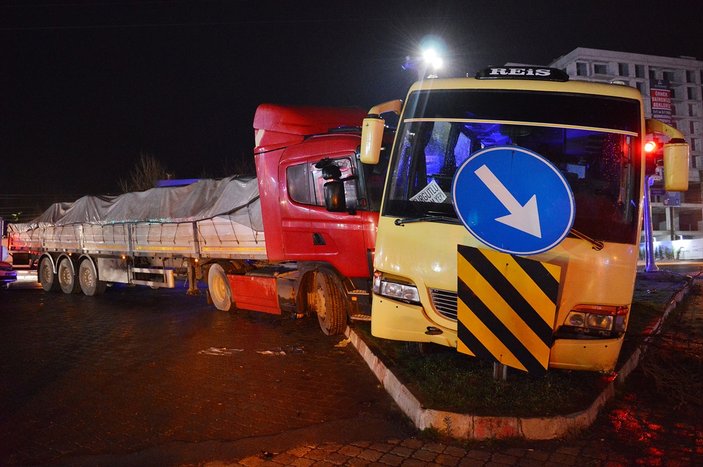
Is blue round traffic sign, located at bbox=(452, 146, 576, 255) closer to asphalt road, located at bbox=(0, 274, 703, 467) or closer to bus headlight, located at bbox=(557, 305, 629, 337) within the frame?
bus headlight, located at bbox=(557, 305, 629, 337)

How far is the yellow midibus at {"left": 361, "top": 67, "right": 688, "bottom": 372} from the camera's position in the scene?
438 centimetres

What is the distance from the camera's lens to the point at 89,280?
635 inches

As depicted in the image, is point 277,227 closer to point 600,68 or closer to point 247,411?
point 247,411

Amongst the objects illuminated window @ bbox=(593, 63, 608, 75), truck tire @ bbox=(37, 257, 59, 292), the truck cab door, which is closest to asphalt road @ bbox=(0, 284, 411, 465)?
the truck cab door

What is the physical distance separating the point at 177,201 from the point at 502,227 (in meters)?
9.70

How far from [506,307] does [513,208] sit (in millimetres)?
849

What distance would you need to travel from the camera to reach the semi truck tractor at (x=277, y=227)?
7977 mm

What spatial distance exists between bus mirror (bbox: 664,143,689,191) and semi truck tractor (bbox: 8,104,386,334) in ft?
12.0

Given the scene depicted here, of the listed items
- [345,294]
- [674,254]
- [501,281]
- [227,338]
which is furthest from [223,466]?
[674,254]

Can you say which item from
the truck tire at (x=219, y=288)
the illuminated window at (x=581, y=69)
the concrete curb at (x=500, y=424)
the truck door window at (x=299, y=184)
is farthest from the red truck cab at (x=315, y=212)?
the illuminated window at (x=581, y=69)

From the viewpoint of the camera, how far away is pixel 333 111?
962 cm

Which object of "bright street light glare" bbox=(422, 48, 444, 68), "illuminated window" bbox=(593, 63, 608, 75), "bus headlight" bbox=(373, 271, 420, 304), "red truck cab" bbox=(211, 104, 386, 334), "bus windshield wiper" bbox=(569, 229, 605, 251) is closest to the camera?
"bus windshield wiper" bbox=(569, 229, 605, 251)

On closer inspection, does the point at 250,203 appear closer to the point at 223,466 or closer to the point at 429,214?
the point at 429,214

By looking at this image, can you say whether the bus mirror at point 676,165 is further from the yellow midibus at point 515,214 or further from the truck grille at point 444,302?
the truck grille at point 444,302
